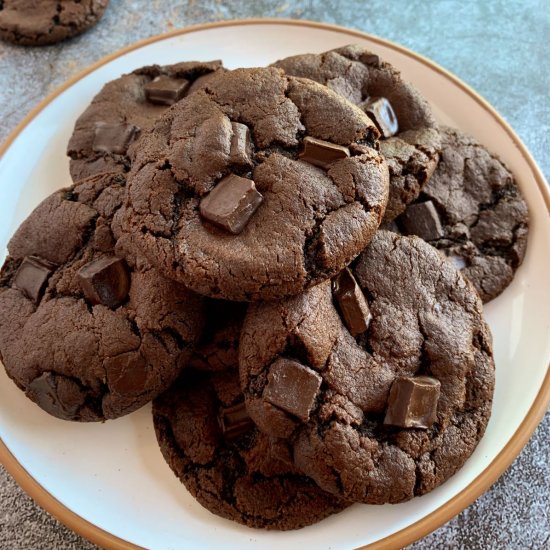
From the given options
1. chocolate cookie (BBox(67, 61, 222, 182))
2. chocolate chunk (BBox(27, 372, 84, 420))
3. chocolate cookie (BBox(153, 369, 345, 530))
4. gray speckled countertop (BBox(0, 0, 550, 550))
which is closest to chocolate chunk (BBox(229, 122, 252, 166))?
chocolate cookie (BBox(67, 61, 222, 182))

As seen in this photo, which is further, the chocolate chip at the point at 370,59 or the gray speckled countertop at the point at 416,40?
the gray speckled countertop at the point at 416,40

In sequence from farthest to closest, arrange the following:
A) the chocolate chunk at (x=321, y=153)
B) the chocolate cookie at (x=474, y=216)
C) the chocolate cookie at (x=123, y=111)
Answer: the chocolate cookie at (x=123, y=111), the chocolate cookie at (x=474, y=216), the chocolate chunk at (x=321, y=153)

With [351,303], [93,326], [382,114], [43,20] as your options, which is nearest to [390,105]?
[382,114]

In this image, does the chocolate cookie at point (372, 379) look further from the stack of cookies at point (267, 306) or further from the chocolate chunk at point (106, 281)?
the chocolate chunk at point (106, 281)

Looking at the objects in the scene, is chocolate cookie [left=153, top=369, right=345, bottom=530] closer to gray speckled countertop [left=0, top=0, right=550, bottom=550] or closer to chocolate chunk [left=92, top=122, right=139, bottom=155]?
chocolate chunk [left=92, top=122, right=139, bottom=155]

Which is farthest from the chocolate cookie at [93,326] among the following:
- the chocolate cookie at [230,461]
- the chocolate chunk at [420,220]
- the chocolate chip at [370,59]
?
the chocolate chip at [370,59]

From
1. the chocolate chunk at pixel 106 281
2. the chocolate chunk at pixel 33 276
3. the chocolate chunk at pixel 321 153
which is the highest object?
the chocolate chunk at pixel 321 153

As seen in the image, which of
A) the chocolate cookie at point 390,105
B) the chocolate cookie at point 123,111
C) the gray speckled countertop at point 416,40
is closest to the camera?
the chocolate cookie at point 390,105
